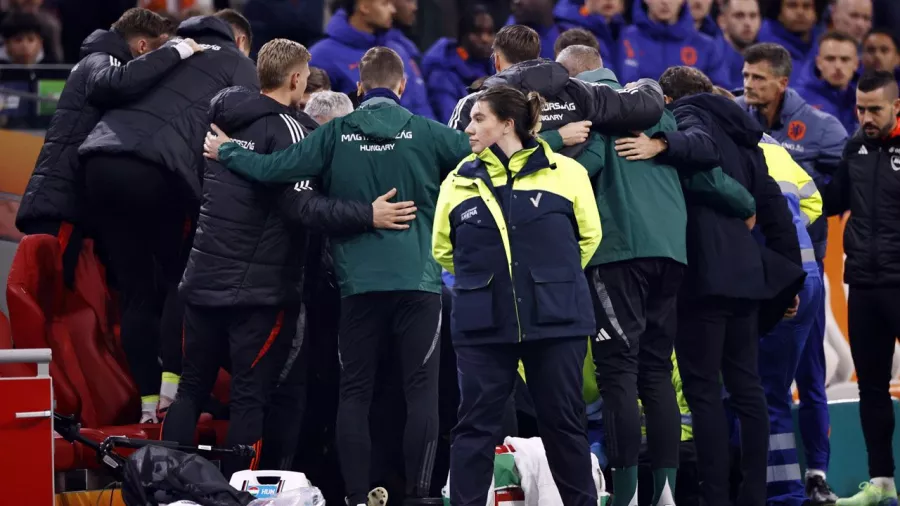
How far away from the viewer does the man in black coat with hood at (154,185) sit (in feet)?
24.7

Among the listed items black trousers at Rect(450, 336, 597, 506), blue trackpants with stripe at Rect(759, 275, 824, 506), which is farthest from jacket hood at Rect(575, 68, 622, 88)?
blue trackpants with stripe at Rect(759, 275, 824, 506)

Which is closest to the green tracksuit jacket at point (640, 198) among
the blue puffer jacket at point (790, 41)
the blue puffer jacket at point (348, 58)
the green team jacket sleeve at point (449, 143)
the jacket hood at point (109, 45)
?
the green team jacket sleeve at point (449, 143)

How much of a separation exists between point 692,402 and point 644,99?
4.69ft

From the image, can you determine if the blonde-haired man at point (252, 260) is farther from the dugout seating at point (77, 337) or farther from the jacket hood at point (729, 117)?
the jacket hood at point (729, 117)

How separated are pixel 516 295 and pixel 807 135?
3588 millimetres

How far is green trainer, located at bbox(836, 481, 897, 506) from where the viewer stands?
8117mm

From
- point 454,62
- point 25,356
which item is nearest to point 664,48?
point 454,62

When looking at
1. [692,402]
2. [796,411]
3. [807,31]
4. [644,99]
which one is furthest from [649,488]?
[807,31]

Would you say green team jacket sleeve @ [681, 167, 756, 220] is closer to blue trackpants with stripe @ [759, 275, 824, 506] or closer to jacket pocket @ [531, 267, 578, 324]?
blue trackpants with stripe @ [759, 275, 824, 506]

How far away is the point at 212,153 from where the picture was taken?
7141mm

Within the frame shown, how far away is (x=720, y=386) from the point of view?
23.3ft

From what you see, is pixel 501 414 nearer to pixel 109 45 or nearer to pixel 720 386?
pixel 720 386

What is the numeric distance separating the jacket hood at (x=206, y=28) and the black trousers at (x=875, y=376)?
3.64m

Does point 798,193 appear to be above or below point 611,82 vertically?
below
